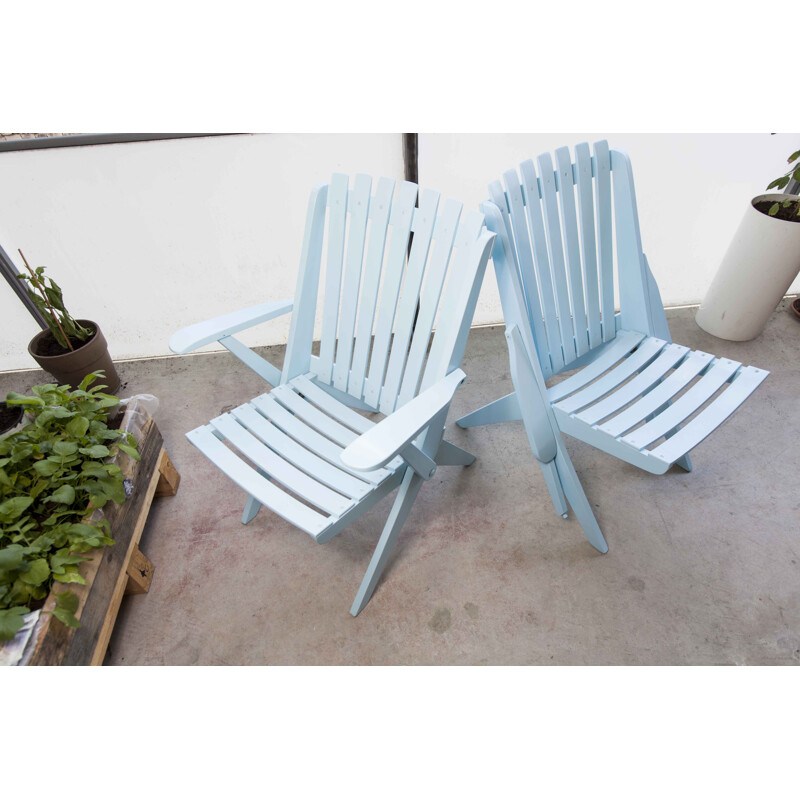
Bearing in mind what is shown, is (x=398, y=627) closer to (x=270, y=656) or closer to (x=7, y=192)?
(x=270, y=656)

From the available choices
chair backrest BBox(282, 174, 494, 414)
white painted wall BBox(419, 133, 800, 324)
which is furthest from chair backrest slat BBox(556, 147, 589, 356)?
white painted wall BBox(419, 133, 800, 324)

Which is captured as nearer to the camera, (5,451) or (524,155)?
(5,451)

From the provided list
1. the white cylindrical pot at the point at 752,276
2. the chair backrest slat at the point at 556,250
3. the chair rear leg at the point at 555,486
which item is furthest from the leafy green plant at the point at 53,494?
the white cylindrical pot at the point at 752,276

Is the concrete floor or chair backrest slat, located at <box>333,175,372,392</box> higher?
chair backrest slat, located at <box>333,175,372,392</box>

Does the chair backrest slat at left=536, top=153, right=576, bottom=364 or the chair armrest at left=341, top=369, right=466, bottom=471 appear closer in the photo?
the chair armrest at left=341, top=369, right=466, bottom=471

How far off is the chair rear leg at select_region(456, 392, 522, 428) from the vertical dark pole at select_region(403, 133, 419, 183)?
3.85 feet

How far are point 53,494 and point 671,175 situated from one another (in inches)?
117

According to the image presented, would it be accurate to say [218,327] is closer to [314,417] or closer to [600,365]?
[314,417]

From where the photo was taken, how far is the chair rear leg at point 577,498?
1624 millimetres

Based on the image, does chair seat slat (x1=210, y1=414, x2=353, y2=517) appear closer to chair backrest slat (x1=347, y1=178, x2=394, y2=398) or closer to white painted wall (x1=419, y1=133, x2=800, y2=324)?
chair backrest slat (x1=347, y1=178, x2=394, y2=398)

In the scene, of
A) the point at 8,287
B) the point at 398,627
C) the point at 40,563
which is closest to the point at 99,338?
the point at 8,287

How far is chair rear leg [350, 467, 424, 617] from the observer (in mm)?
1538

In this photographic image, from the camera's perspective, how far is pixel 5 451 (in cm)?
150
